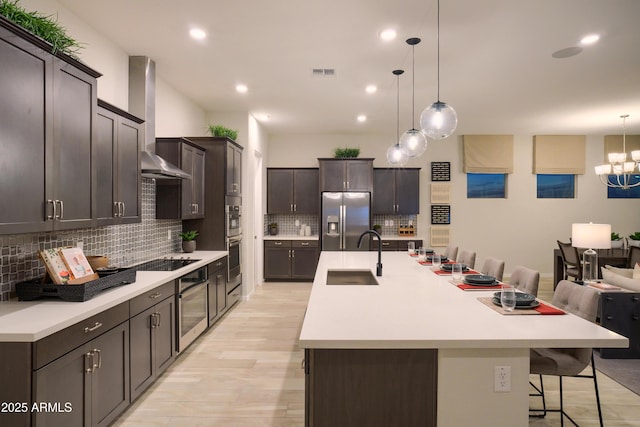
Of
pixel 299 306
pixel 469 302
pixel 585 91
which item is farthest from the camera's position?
pixel 299 306

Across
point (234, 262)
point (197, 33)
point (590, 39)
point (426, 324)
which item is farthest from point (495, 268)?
point (197, 33)

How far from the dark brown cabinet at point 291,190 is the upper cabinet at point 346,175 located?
381 mm

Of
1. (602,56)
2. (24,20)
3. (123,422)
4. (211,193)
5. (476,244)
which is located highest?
(602,56)

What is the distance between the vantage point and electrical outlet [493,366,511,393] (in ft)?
5.50

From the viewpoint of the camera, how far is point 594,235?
372cm

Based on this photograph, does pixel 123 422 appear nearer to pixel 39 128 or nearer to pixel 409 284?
pixel 39 128

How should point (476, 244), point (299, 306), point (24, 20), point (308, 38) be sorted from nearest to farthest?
point (24, 20) → point (308, 38) → point (299, 306) → point (476, 244)

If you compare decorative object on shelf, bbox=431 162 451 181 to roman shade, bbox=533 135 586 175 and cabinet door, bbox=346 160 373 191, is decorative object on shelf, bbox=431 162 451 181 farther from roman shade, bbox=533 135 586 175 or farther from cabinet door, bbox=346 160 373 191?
roman shade, bbox=533 135 586 175

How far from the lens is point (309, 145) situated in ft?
25.9

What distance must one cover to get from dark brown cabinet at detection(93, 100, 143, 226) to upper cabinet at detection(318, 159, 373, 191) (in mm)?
4185

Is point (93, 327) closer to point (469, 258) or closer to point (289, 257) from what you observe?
point (469, 258)

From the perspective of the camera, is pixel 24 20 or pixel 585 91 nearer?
pixel 24 20

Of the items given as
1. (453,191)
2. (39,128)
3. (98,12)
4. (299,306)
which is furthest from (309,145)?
(39,128)

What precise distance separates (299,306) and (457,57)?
→ 12.7 feet
